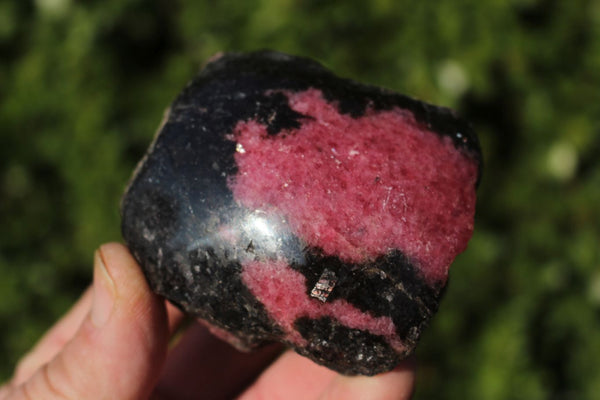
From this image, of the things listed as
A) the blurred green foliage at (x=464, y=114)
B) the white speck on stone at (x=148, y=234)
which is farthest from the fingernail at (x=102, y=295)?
the blurred green foliage at (x=464, y=114)

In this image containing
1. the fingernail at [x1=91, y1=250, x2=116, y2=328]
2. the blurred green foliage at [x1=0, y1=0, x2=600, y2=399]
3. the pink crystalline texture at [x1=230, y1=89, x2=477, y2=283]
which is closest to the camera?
the pink crystalline texture at [x1=230, y1=89, x2=477, y2=283]

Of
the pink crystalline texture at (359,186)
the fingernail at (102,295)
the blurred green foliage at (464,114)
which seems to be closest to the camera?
the pink crystalline texture at (359,186)

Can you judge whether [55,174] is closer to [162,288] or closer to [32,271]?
[32,271]

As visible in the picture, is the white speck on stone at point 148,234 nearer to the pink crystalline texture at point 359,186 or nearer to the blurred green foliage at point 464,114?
the pink crystalline texture at point 359,186

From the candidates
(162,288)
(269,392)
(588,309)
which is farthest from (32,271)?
(588,309)

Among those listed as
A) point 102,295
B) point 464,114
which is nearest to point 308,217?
point 102,295

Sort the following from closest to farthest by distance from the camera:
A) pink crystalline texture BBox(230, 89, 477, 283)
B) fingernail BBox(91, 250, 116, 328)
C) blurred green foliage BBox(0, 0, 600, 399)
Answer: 1. pink crystalline texture BBox(230, 89, 477, 283)
2. fingernail BBox(91, 250, 116, 328)
3. blurred green foliage BBox(0, 0, 600, 399)

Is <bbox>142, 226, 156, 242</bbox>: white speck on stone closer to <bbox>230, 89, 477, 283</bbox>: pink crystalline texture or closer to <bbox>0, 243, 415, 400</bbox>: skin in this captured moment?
<bbox>0, 243, 415, 400</bbox>: skin

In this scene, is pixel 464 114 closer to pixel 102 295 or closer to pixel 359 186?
pixel 359 186

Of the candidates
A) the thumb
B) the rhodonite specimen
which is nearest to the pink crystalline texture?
the rhodonite specimen
